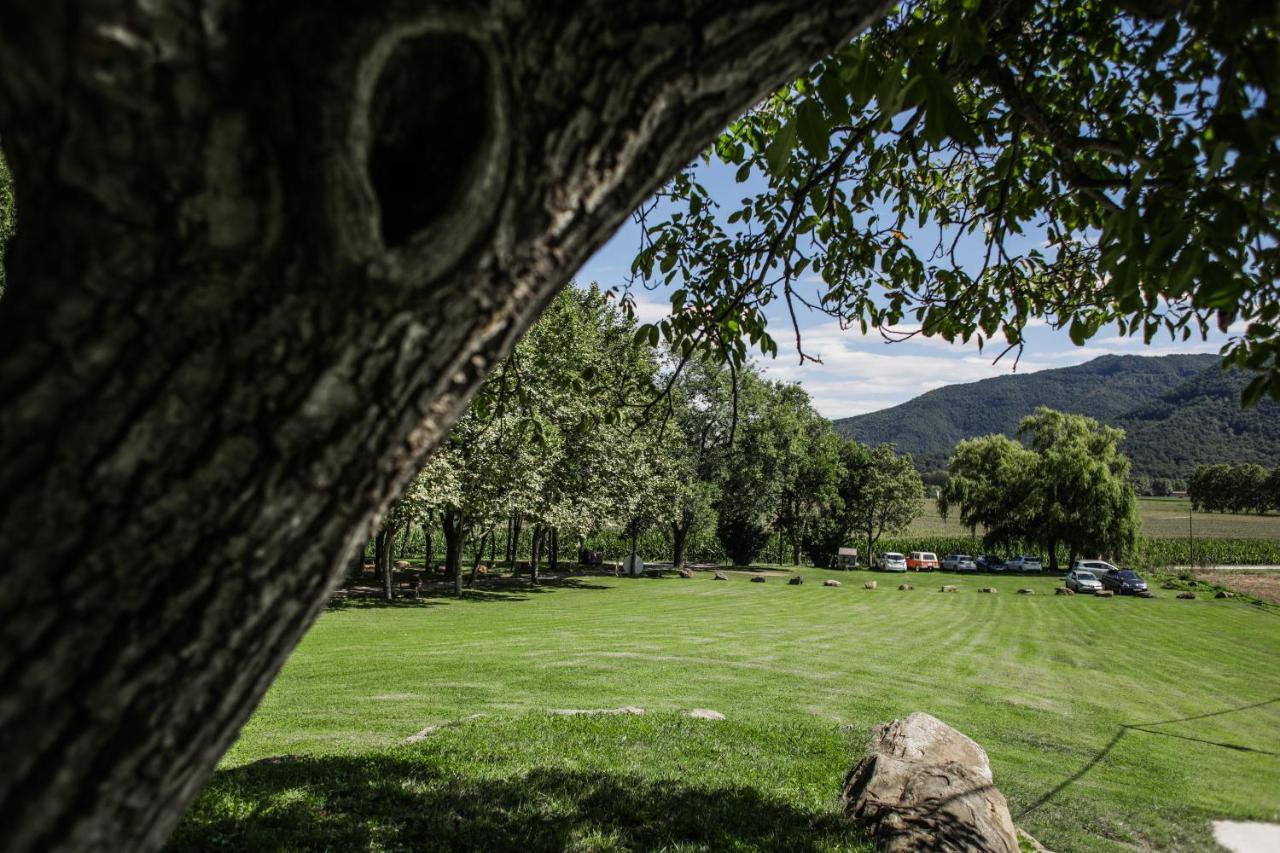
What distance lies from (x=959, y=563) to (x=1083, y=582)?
17783 mm

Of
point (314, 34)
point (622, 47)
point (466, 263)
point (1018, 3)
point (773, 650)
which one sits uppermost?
point (1018, 3)

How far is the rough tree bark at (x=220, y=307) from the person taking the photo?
→ 2.72 feet

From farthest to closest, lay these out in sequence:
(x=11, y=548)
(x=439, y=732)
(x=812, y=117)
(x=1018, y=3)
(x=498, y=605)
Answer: (x=498, y=605) → (x=439, y=732) → (x=1018, y=3) → (x=812, y=117) → (x=11, y=548)

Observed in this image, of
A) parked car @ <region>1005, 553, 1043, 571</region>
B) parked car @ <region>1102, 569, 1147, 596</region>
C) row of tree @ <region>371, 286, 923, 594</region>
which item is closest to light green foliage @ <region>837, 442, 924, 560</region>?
row of tree @ <region>371, 286, 923, 594</region>

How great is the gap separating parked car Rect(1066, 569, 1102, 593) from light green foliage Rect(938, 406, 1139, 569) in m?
7.74

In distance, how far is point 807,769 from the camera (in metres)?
7.02

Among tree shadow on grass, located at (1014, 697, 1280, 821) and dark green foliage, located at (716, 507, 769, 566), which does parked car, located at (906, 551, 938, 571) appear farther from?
tree shadow on grass, located at (1014, 697, 1280, 821)

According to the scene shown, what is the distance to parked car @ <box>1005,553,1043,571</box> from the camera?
176 ft

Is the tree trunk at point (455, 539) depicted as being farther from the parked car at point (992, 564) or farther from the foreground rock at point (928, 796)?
the parked car at point (992, 564)

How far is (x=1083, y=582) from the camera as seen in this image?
38.8 meters

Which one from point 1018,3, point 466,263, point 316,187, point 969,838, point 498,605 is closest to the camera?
point 316,187

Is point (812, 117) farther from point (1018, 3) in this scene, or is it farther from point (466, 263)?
Result: point (1018, 3)

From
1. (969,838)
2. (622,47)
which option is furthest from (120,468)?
(969,838)

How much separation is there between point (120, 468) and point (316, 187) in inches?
16.5
